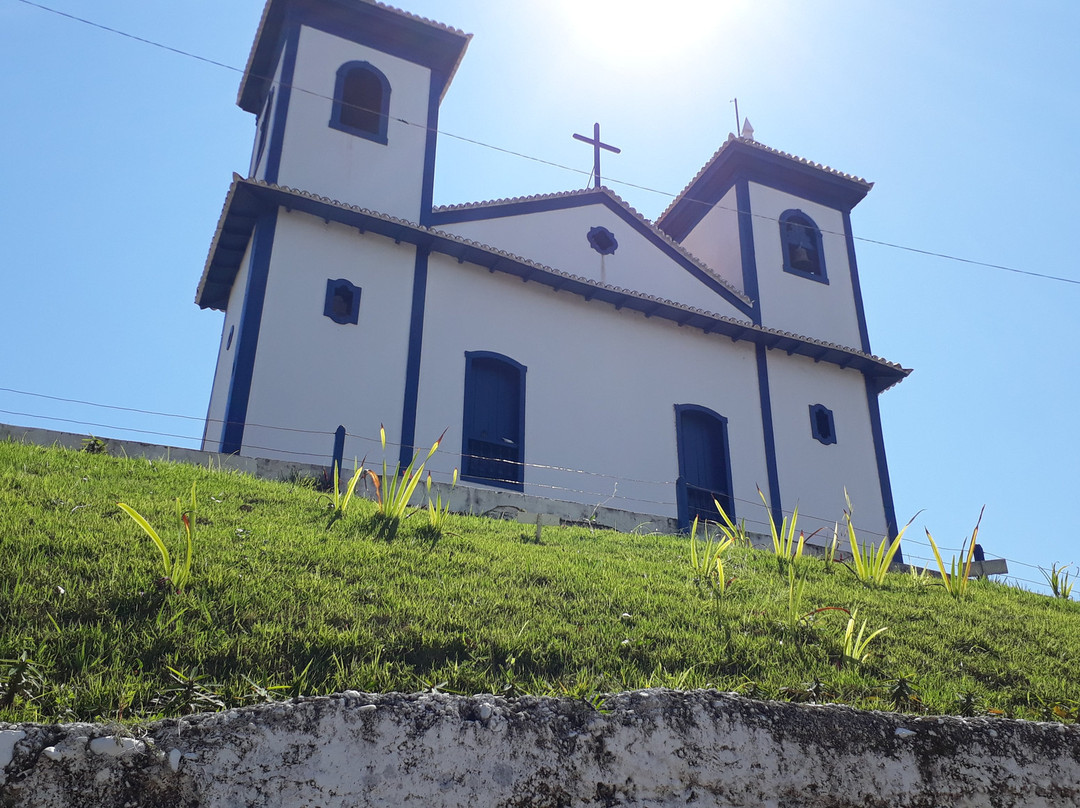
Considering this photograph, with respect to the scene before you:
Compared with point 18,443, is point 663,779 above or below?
below

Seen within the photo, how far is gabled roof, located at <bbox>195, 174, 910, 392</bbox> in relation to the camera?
1203 cm

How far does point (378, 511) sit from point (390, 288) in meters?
6.56

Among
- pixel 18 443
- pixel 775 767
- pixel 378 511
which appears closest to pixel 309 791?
pixel 775 767

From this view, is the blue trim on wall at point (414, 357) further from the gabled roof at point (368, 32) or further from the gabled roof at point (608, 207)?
the gabled roof at point (368, 32)

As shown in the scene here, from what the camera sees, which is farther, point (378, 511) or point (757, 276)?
point (757, 276)

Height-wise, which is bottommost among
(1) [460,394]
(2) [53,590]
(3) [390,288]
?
(2) [53,590]

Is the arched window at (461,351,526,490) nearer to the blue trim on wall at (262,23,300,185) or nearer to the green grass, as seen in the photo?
the blue trim on wall at (262,23,300,185)

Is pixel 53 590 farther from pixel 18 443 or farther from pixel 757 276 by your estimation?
pixel 757 276

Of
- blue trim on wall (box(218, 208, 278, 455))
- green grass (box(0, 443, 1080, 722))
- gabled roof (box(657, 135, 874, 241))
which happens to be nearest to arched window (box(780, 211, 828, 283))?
gabled roof (box(657, 135, 874, 241))

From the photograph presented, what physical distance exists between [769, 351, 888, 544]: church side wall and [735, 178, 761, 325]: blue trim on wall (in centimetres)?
111

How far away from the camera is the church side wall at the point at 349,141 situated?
1300cm

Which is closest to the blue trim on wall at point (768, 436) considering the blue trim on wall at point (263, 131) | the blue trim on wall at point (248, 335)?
the blue trim on wall at point (248, 335)

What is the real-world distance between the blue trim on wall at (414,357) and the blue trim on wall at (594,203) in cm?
125

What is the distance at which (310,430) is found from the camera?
1099 cm
